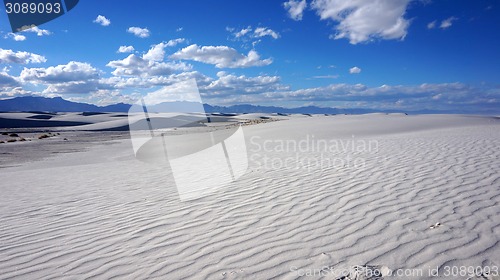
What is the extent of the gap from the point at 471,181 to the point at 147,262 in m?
6.20

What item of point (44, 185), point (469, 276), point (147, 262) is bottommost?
point (469, 276)

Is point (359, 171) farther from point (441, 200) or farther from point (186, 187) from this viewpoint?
point (186, 187)

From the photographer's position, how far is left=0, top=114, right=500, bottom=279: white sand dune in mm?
3283

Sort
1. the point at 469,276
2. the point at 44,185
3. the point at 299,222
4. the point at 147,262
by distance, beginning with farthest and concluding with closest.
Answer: the point at 44,185
the point at 299,222
the point at 147,262
the point at 469,276

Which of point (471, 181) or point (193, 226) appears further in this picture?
point (471, 181)

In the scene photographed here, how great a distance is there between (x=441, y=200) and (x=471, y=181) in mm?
1572

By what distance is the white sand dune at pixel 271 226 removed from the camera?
129 inches

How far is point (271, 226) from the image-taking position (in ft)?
14.3

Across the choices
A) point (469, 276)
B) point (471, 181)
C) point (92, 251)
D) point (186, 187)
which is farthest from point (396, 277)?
point (186, 187)

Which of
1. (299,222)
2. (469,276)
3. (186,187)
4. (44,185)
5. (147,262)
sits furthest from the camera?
(44,185)

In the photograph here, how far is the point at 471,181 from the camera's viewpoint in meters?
5.83

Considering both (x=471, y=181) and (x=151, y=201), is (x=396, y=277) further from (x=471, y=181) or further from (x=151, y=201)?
(x=151, y=201)

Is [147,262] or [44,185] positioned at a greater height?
[44,185]

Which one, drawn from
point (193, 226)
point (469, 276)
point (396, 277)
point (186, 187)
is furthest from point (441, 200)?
point (186, 187)
